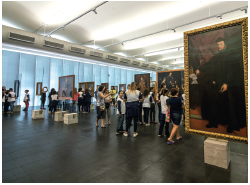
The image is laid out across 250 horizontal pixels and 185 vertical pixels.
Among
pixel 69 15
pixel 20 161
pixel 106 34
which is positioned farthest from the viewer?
pixel 106 34

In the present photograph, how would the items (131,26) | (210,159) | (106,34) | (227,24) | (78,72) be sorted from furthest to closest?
(78,72)
(106,34)
(131,26)
(210,159)
(227,24)

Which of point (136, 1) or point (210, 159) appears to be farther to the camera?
point (136, 1)

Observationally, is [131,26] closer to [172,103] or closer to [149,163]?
[172,103]

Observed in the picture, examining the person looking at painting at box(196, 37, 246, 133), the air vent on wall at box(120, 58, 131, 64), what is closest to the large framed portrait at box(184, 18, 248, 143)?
the person looking at painting at box(196, 37, 246, 133)

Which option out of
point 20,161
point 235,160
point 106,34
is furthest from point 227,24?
point 106,34

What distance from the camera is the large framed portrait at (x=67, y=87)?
7066mm

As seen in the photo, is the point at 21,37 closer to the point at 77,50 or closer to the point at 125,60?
the point at 77,50

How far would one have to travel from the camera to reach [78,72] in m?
16.2

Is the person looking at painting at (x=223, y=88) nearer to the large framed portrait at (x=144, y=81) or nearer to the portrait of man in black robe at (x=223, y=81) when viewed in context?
the portrait of man in black robe at (x=223, y=81)

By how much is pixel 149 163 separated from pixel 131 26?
8.18 metres

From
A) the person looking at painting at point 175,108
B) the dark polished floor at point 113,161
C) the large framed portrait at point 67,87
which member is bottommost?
the dark polished floor at point 113,161

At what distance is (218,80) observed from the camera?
2.31 m

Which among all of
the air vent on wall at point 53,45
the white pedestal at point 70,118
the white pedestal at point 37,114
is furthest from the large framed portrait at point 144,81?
the air vent on wall at point 53,45

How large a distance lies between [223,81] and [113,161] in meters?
2.49
